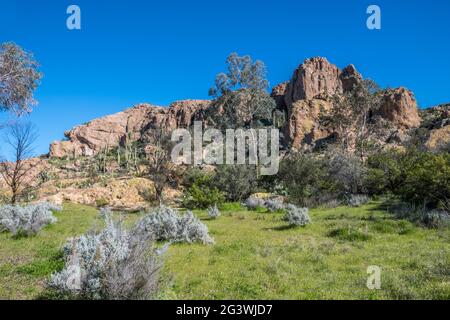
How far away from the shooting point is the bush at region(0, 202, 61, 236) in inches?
508

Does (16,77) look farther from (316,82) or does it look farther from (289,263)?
(316,82)

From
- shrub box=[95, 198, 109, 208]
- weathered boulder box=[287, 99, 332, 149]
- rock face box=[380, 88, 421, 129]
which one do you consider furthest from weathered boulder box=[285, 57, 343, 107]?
shrub box=[95, 198, 109, 208]

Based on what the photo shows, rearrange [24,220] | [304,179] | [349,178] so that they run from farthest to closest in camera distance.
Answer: [349,178] < [304,179] < [24,220]

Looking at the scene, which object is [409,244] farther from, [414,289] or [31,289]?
[31,289]

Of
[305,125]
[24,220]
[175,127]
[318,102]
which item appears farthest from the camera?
[175,127]

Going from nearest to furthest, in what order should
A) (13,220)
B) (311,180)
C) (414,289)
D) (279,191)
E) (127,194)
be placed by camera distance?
(414,289)
(13,220)
(311,180)
(279,191)
(127,194)

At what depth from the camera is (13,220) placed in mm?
13828

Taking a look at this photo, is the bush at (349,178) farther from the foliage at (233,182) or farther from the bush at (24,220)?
the bush at (24,220)

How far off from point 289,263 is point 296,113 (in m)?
80.9

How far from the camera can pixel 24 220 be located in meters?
13.7

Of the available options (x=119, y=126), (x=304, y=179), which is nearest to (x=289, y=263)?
(x=304, y=179)

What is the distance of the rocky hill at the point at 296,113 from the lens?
79.3 meters
